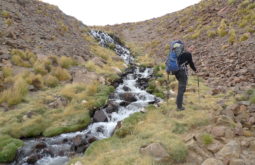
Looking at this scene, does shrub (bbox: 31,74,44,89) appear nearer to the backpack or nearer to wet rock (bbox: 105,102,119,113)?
wet rock (bbox: 105,102,119,113)

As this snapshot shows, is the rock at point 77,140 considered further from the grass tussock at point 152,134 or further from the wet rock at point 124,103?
the wet rock at point 124,103

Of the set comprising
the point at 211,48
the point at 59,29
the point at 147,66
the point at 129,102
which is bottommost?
the point at 129,102

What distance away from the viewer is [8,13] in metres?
19.6

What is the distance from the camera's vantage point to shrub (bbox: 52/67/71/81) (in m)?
14.4

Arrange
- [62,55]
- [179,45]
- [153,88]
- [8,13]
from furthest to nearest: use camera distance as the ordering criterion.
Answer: [8,13]
[62,55]
[153,88]
[179,45]

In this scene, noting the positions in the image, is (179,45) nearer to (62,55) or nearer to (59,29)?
(62,55)

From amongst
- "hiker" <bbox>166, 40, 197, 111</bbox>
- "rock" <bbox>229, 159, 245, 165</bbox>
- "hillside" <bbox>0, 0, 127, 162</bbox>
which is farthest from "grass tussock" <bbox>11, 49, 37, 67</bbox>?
"rock" <bbox>229, 159, 245, 165</bbox>

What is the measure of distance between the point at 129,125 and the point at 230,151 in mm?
3403

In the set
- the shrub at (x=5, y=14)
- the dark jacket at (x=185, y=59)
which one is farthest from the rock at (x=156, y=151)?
the shrub at (x=5, y=14)

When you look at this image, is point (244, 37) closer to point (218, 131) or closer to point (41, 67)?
point (218, 131)

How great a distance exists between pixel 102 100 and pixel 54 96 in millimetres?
2336

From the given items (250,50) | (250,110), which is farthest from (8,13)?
(250,110)

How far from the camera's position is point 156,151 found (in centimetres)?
612

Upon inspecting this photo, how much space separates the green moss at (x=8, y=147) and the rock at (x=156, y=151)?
13.4ft
